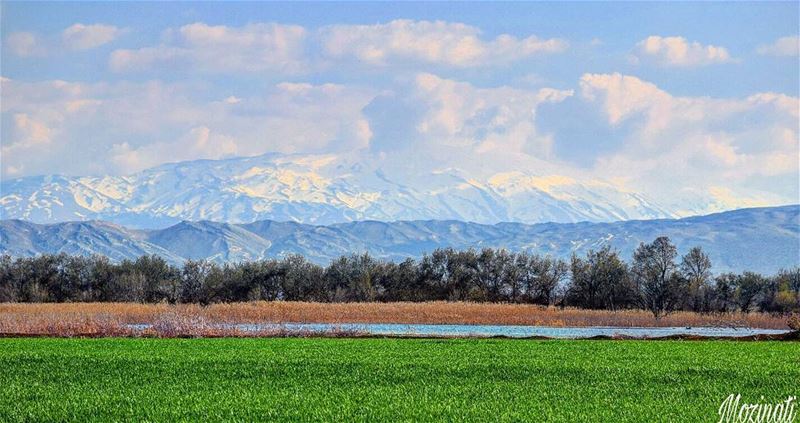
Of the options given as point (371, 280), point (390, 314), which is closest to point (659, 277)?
point (390, 314)

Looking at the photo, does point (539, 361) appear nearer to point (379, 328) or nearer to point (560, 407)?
point (560, 407)

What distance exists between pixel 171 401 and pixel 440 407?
6.33 m

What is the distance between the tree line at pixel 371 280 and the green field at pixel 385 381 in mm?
48265

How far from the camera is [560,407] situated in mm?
21375

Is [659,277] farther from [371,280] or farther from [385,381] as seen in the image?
[385,381]

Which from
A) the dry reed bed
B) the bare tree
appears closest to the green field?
the dry reed bed

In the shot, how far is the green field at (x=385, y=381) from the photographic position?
20734 mm

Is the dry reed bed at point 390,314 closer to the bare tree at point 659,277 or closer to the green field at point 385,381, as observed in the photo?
the bare tree at point 659,277

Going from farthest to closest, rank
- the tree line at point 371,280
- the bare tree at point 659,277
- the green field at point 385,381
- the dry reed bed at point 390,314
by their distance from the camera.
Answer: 1. the tree line at point 371,280
2. the bare tree at point 659,277
3. the dry reed bed at point 390,314
4. the green field at point 385,381

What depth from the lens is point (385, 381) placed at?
26.4 meters

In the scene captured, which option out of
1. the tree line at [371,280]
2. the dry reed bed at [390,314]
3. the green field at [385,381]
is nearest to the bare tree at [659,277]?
the tree line at [371,280]

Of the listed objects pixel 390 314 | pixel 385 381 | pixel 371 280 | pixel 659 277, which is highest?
pixel 659 277

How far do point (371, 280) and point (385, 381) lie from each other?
67999 millimetres

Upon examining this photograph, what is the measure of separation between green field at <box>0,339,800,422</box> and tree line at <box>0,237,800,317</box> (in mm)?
48265
